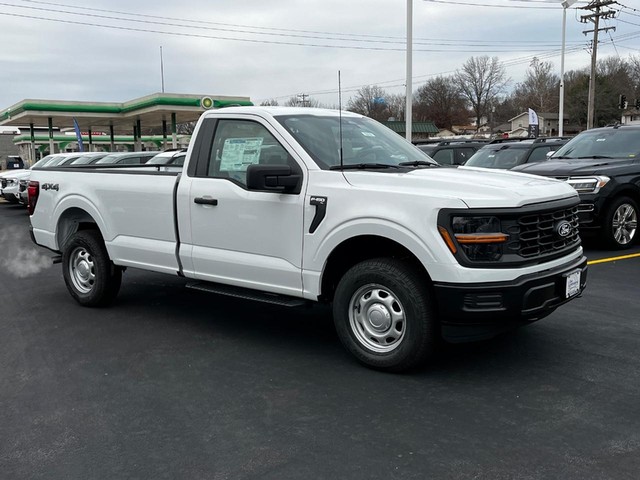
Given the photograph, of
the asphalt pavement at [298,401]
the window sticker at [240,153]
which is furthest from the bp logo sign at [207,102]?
the window sticker at [240,153]

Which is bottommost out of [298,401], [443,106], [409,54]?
[298,401]

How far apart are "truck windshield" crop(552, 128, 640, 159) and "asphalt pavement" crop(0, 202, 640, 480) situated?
15.2ft

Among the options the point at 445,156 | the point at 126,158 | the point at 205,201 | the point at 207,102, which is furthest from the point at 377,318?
the point at 207,102

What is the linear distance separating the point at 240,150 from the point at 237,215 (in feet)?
2.03

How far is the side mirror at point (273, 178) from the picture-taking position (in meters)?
4.67

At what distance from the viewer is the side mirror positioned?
4.67 m

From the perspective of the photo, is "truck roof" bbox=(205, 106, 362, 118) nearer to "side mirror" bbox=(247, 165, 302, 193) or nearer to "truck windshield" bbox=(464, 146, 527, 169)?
"side mirror" bbox=(247, 165, 302, 193)

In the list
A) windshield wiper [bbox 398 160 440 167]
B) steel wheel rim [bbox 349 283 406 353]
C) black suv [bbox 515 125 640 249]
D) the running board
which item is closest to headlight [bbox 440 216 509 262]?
steel wheel rim [bbox 349 283 406 353]

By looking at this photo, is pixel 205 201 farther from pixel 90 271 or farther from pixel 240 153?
pixel 90 271

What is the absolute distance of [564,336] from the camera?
17.7 feet

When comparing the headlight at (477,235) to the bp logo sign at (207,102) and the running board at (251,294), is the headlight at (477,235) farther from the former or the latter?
the bp logo sign at (207,102)

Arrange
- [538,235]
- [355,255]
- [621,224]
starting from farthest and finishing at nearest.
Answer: [621,224] < [355,255] < [538,235]

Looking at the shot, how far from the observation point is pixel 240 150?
18.0 ft

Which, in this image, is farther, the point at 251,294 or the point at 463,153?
the point at 463,153
